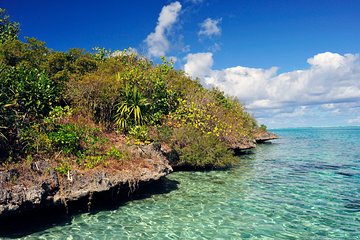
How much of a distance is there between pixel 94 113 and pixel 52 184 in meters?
9.88

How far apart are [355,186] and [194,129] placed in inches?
456

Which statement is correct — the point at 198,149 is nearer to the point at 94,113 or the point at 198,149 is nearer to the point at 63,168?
the point at 94,113

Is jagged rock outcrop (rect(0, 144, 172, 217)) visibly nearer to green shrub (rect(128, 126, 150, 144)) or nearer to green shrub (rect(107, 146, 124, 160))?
green shrub (rect(107, 146, 124, 160))

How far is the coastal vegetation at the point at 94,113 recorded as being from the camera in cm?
1243

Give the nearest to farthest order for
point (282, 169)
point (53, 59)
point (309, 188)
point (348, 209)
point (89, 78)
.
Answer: point (348, 209)
point (309, 188)
point (89, 78)
point (53, 59)
point (282, 169)

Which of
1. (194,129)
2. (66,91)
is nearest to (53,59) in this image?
(66,91)

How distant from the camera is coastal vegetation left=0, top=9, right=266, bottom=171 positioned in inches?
489

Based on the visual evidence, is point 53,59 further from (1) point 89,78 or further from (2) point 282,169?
(2) point 282,169

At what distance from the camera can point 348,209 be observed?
12125mm

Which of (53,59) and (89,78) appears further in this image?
(53,59)

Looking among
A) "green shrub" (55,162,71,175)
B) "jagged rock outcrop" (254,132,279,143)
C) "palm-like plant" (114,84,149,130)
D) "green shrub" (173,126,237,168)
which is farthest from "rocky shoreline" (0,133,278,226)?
"jagged rock outcrop" (254,132,279,143)

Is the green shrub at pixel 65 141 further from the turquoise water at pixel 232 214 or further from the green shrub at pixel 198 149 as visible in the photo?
the green shrub at pixel 198 149

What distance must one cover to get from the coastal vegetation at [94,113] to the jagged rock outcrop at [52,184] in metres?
0.56

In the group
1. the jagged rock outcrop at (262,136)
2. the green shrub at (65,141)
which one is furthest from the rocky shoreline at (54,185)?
the jagged rock outcrop at (262,136)
